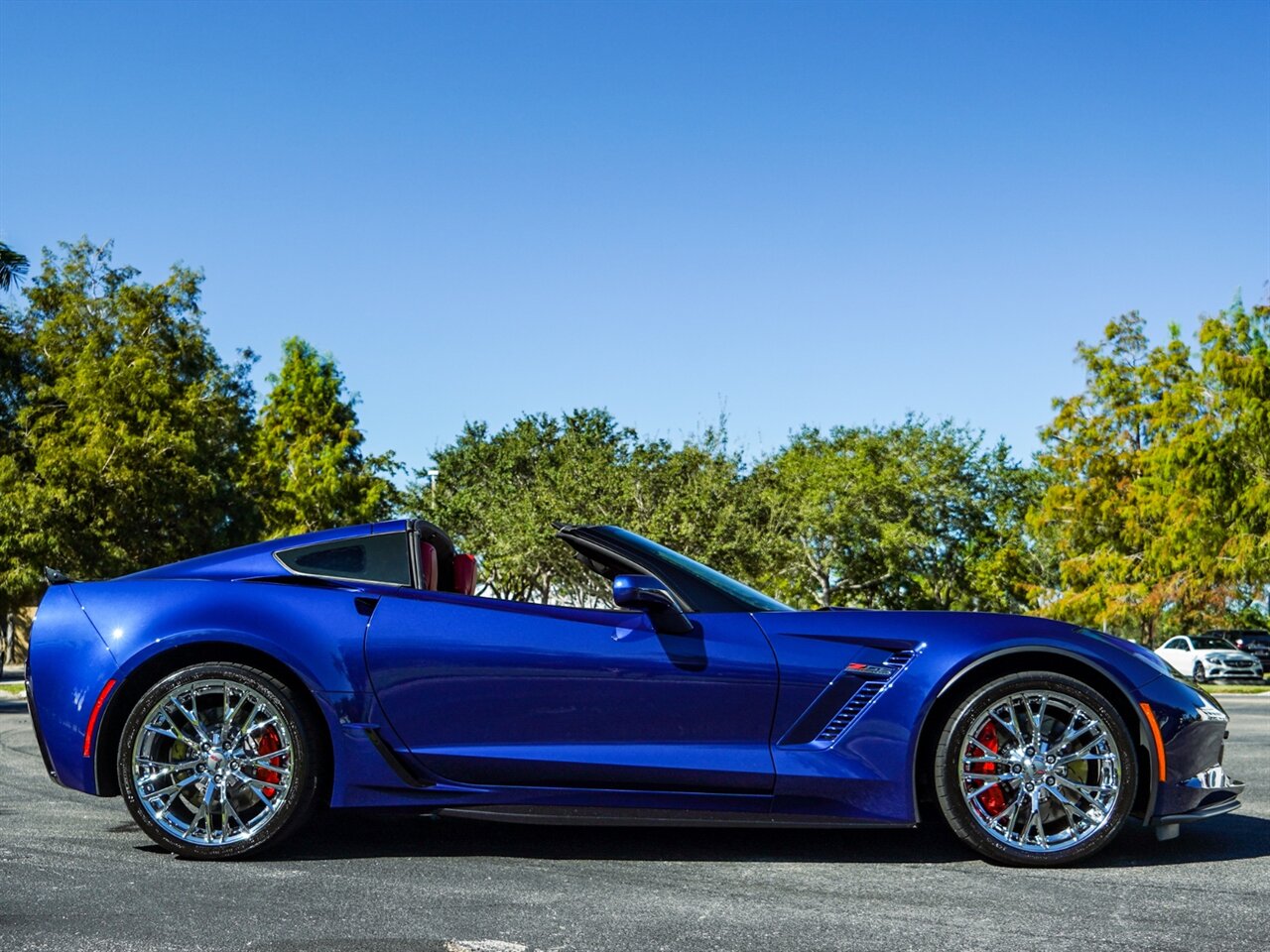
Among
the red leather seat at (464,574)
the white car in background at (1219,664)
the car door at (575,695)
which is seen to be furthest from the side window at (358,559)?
the white car in background at (1219,664)

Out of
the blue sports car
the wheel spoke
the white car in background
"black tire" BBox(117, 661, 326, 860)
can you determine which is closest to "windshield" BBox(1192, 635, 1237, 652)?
the white car in background

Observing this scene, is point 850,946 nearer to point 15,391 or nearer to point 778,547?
point 778,547

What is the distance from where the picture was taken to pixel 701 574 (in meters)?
4.99

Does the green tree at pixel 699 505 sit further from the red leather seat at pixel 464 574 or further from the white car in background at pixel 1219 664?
the red leather seat at pixel 464 574

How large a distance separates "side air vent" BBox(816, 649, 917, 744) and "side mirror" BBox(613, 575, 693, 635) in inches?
24.3

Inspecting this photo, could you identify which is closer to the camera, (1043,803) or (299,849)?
(1043,803)

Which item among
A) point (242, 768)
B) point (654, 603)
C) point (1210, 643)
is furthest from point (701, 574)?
point (1210, 643)

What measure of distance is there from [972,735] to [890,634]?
46 centimetres

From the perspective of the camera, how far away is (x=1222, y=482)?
96.5ft

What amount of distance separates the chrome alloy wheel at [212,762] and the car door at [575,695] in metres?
0.48

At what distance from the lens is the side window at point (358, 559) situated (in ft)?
16.3

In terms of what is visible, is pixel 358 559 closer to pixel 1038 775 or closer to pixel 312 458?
pixel 1038 775

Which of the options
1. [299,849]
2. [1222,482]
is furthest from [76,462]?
[299,849]

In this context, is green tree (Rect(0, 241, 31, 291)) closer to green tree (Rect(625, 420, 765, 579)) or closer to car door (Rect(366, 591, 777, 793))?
green tree (Rect(625, 420, 765, 579))
